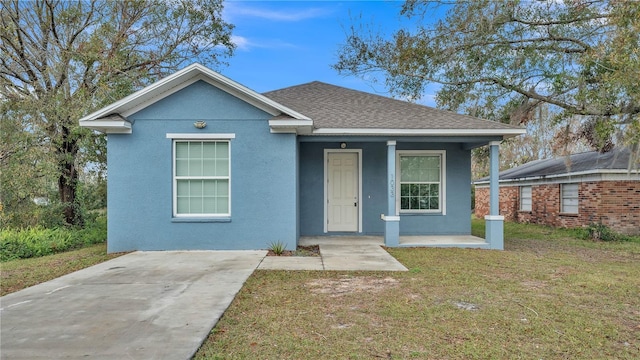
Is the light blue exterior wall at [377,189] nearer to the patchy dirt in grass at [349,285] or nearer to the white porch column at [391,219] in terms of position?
the white porch column at [391,219]

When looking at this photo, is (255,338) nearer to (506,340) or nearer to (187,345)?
(187,345)

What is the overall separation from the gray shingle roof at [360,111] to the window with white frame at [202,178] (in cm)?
184

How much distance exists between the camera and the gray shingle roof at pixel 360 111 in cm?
937

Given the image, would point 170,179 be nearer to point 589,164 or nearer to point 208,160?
point 208,160

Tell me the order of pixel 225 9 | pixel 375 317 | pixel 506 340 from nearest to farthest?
pixel 506 340 < pixel 375 317 < pixel 225 9

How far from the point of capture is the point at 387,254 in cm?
827

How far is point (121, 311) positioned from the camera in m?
4.52

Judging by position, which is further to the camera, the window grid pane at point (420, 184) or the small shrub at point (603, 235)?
the small shrub at point (603, 235)

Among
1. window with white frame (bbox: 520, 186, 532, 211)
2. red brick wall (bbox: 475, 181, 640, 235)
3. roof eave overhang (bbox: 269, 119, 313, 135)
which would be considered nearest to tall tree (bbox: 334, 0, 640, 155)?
red brick wall (bbox: 475, 181, 640, 235)

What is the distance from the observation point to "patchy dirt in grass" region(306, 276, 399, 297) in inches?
216

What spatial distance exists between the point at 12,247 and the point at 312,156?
7.52m

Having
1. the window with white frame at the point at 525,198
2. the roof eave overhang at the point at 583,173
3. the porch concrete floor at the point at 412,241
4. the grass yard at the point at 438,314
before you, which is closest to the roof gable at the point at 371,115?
the porch concrete floor at the point at 412,241

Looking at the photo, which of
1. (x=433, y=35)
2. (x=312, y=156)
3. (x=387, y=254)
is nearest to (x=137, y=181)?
(x=312, y=156)

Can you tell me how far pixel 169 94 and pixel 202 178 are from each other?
2060 millimetres
